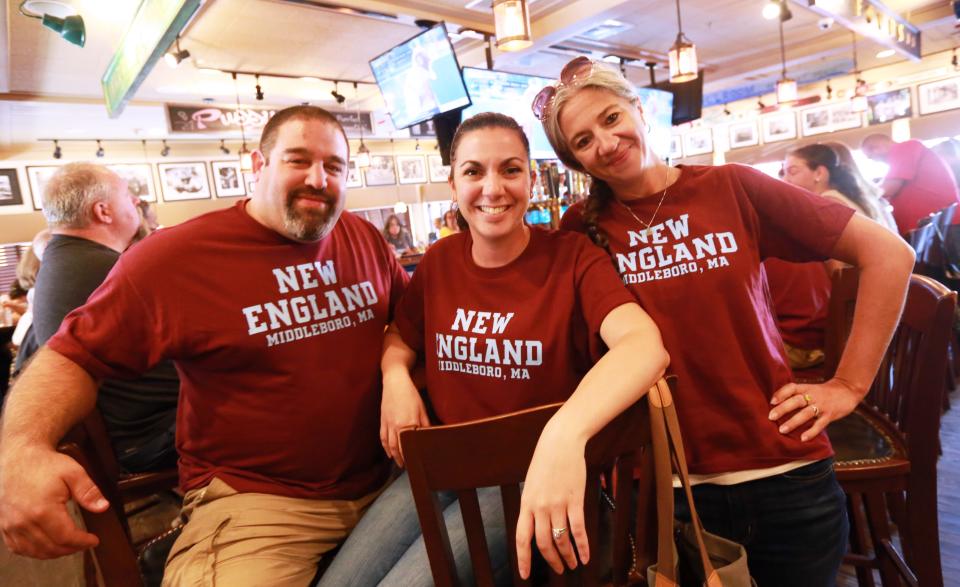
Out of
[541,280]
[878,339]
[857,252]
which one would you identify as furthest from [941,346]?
[541,280]

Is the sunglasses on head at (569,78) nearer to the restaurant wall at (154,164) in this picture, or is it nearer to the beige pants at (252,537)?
the beige pants at (252,537)

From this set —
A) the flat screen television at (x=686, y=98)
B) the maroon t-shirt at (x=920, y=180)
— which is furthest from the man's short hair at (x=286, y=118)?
the flat screen television at (x=686, y=98)

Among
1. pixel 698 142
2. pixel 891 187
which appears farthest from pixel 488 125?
pixel 698 142

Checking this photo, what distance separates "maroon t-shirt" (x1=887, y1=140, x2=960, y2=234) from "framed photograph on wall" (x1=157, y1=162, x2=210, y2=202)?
424 inches

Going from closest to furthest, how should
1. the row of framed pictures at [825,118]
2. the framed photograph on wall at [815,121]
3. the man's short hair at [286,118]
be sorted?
the man's short hair at [286,118], the row of framed pictures at [825,118], the framed photograph on wall at [815,121]

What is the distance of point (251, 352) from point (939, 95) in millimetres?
12925

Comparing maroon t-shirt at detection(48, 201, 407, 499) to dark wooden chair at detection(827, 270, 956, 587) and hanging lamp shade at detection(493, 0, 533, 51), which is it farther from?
hanging lamp shade at detection(493, 0, 533, 51)

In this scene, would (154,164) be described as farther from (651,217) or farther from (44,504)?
(651,217)

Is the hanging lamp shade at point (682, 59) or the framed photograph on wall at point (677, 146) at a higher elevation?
the framed photograph on wall at point (677, 146)

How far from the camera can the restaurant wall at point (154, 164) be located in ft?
29.3

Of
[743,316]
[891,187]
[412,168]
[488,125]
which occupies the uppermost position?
[412,168]

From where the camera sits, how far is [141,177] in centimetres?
990

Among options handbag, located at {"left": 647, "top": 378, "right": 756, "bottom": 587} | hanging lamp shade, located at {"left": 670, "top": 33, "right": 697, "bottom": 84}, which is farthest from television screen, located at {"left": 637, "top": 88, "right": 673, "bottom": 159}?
handbag, located at {"left": 647, "top": 378, "right": 756, "bottom": 587}

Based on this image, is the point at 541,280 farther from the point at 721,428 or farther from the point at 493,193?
the point at 721,428
